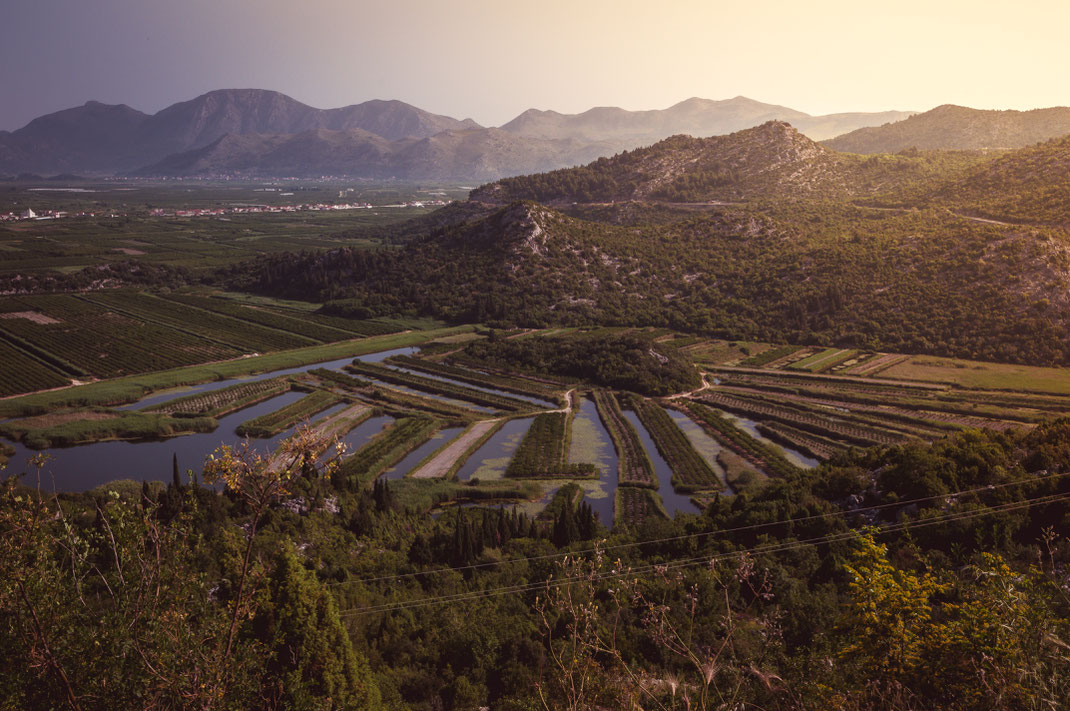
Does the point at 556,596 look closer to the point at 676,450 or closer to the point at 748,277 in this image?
the point at 676,450

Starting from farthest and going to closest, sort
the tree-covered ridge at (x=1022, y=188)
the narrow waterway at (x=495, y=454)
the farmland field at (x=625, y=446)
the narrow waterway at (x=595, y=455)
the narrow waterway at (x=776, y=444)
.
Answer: the tree-covered ridge at (x=1022, y=188)
the narrow waterway at (x=776, y=444)
the narrow waterway at (x=495, y=454)
the farmland field at (x=625, y=446)
the narrow waterway at (x=595, y=455)

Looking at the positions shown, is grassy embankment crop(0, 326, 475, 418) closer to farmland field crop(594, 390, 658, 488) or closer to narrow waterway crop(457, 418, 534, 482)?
narrow waterway crop(457, 418, 534, 482)

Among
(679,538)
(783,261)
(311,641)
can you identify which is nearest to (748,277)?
(783,261)

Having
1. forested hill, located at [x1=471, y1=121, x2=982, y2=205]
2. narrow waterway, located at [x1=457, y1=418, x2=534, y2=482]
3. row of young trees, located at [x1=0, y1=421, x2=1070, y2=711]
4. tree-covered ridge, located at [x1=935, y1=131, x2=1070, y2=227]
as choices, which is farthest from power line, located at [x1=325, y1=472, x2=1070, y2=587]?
forested hill, located at [x1=471, y1=121, x2=982, y2=205]

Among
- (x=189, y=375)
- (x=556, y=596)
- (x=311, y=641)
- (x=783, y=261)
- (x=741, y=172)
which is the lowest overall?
(x=189, y=375)

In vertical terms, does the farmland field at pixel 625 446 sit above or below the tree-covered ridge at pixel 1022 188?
below

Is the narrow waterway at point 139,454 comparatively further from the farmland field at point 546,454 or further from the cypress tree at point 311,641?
the cypress tree at point 311,641

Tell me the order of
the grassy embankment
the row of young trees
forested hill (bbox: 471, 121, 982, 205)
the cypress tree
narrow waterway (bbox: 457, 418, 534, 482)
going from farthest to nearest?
forested hill (bbox: 471, 121, 982, 205) → the grassy embankment → narrow waterway (bbox: 457, 418, 534, 482) → the cypress tree → the row of young trees

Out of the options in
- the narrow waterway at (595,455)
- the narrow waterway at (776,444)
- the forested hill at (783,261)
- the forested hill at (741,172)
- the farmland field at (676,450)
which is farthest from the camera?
the forested hill at (741,172)

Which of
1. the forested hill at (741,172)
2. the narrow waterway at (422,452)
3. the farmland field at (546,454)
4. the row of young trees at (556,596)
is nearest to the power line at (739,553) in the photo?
the row of young trees at (556,596)

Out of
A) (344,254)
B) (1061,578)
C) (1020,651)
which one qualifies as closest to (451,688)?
(1020,651)
